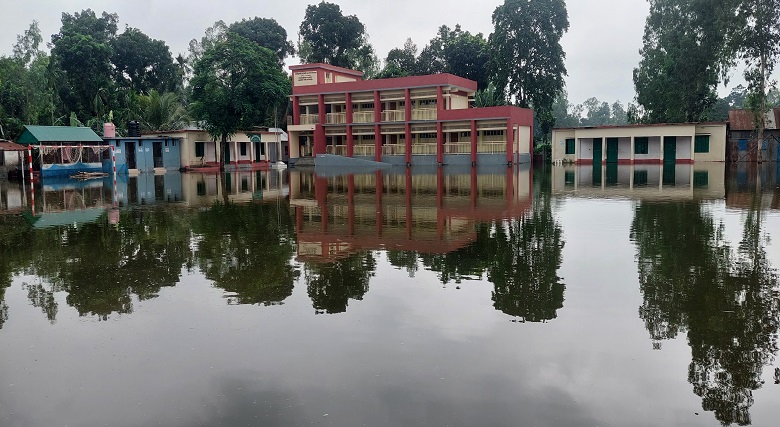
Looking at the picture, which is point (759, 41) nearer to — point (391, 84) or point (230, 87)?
point (391, 84)

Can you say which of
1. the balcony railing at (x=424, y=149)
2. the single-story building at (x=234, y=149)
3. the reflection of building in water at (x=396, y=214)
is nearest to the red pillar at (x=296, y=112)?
the single-story building at (x=234, y=149)

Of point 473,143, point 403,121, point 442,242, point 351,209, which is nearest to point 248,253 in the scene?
point 442,242

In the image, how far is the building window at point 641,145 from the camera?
171ft

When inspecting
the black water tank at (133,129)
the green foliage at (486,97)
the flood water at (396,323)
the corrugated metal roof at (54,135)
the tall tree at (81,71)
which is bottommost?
the flood water at (396,323)

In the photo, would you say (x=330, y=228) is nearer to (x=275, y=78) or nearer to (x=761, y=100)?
(x=275, y=78)

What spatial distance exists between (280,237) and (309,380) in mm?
8329

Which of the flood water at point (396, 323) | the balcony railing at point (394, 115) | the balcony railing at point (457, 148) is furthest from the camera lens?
the balcony railing at point (394, 115)

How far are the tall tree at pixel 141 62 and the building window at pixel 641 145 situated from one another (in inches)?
1910

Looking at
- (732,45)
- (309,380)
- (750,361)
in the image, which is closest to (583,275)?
(750,361)

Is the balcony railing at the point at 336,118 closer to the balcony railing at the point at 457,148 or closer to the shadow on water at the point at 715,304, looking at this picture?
the balcony railing at the point at 457,148

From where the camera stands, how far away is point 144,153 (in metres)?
49.0

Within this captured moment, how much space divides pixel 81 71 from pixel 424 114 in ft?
97.6

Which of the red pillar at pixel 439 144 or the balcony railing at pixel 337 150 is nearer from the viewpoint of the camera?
the red pillar at pixel 439 144

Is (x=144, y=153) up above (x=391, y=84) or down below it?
below
